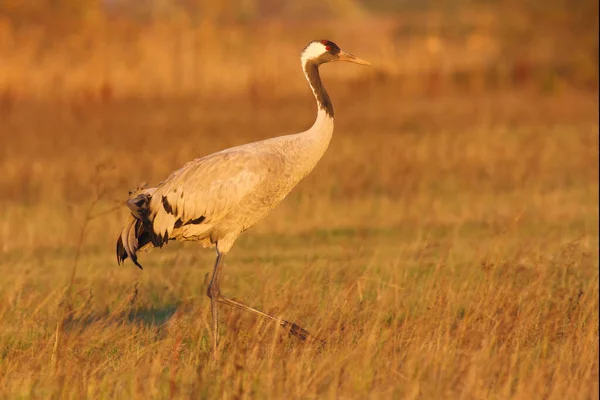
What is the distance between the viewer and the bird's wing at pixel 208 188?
705 centimetres

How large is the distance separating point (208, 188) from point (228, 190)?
12 cm

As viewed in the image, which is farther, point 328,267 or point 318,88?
point 328,267

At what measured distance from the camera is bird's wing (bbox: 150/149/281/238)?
705 cm

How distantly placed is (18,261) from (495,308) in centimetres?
453

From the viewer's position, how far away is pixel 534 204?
41.8 ft

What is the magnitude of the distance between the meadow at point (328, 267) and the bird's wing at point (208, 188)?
433 mm

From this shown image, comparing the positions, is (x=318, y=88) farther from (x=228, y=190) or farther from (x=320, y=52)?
(x=228, y=190)

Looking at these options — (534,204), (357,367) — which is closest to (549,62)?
(534,204)

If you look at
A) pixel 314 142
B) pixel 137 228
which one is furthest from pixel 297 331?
pixel 137 228

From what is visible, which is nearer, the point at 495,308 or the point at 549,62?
the point at 495,308

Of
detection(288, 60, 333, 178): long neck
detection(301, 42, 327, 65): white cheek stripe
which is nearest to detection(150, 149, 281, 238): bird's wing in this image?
detection(288, 60, 333, 178): long neck

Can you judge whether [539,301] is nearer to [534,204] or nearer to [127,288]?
[127,288]

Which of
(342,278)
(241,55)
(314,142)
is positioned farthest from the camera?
(241,55)

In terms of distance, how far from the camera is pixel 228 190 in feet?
23.4
